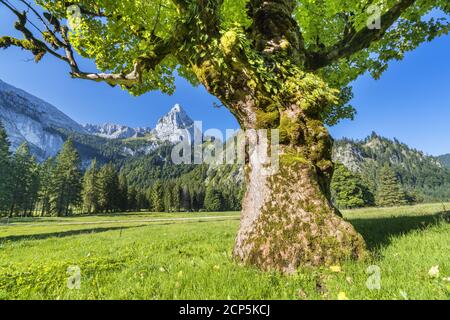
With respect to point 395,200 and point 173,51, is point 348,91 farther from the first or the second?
point 395,200

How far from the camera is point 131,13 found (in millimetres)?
7805

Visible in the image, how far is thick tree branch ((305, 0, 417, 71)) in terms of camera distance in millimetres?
7730

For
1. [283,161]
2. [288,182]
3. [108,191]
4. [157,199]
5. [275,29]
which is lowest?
[288,182]

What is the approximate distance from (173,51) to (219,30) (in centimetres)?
124

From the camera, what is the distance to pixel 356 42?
8.13 m

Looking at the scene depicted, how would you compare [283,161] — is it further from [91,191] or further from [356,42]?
[91,191]

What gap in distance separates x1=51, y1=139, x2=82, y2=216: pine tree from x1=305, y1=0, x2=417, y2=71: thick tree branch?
84469mm

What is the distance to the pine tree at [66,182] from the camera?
75.2 metres

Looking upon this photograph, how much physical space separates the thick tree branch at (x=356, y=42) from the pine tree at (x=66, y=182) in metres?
84.5

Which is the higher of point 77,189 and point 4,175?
point 4,175

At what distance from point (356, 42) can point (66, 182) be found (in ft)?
282

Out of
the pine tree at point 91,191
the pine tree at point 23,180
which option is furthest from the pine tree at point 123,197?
the pine tree at point 23,180

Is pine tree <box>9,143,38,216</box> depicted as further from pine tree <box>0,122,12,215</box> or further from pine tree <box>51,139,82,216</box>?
pine tree <box>0,122,12,215</box>

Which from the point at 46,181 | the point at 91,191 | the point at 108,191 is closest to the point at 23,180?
the point at 46,181
